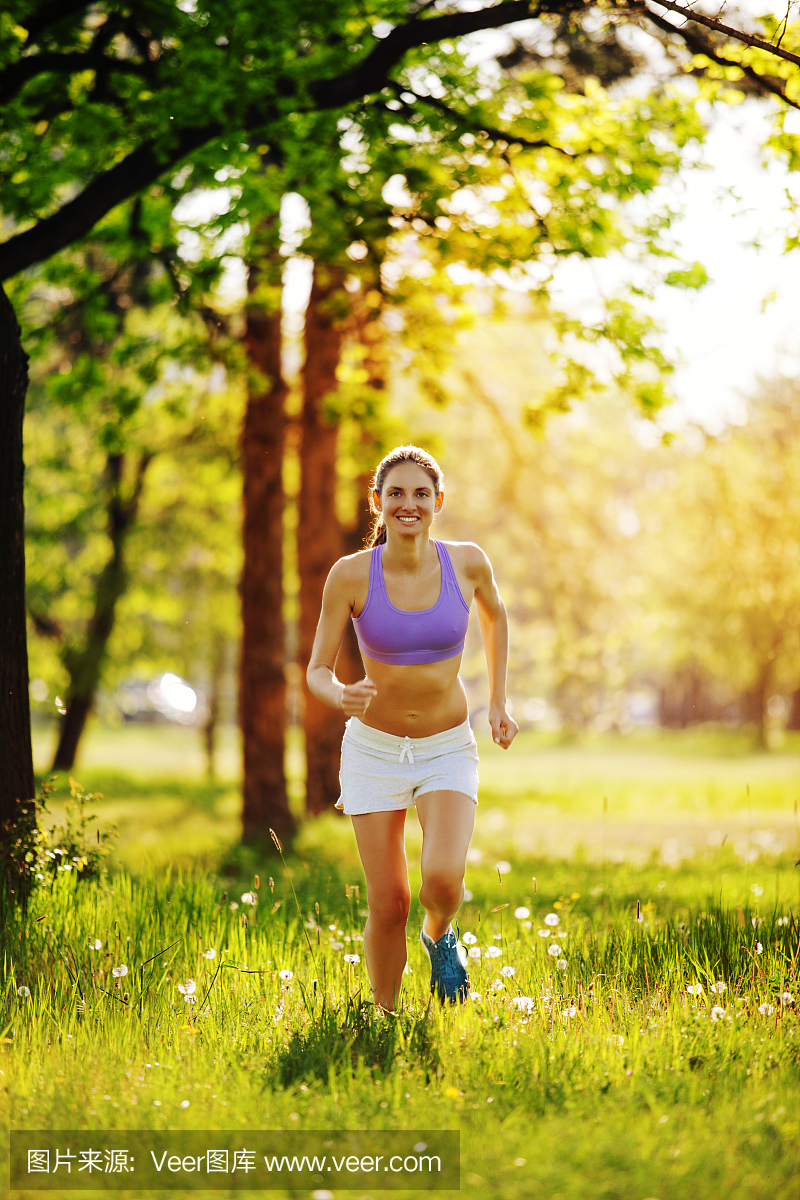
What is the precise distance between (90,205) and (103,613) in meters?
10.6

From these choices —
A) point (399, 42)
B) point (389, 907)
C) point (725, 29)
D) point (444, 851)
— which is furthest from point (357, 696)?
point (399, 42)

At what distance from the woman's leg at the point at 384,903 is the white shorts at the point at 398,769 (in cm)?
7

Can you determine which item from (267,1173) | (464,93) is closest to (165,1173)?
(267,1173)

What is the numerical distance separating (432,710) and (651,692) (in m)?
64.9

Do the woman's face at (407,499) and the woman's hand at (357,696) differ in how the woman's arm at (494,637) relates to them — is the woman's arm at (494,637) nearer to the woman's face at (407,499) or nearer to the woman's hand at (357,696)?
the woman's face at (407,499)

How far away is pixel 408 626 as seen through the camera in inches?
162

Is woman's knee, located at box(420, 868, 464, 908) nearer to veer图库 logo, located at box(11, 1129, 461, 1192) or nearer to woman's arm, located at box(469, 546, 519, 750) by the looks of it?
woman's arm, located at box(469, 546, 519, 750)

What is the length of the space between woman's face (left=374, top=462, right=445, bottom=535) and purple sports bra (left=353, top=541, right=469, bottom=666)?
0.23 meters

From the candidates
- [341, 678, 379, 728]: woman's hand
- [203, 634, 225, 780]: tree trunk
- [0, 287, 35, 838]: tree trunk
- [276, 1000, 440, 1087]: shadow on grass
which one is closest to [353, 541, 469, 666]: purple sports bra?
[341, 678, 379, 728]: woman's hand

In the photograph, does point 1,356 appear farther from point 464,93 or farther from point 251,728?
point 251,728

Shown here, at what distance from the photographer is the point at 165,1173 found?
3.05 metres

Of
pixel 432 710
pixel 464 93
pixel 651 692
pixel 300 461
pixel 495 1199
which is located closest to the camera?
pixel 495 1199

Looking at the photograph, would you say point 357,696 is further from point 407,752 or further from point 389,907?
point 389,907

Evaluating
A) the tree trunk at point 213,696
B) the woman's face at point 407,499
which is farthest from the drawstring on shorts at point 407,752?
the tree trunk at point 213,696
